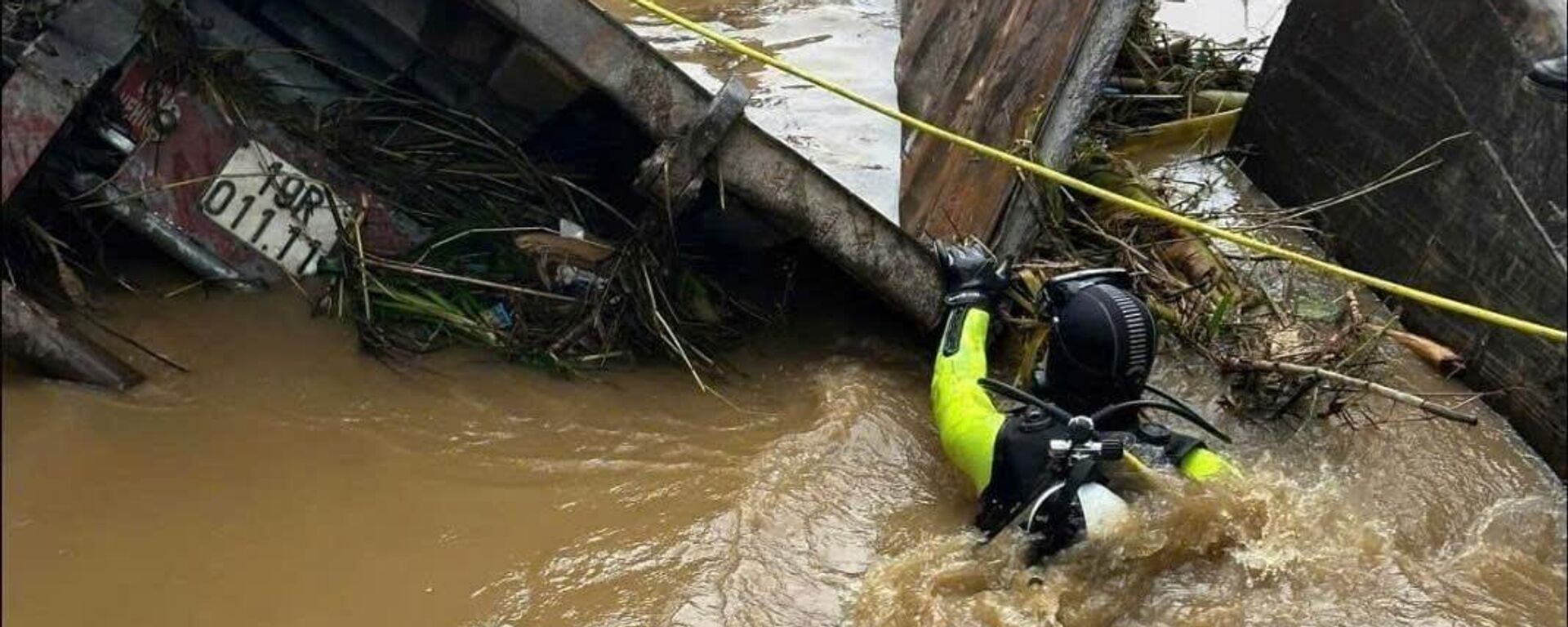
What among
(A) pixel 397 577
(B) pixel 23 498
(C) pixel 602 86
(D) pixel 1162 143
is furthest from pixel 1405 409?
(B) pixel 23 498

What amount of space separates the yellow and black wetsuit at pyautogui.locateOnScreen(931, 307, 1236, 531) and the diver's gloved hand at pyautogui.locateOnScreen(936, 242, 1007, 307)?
0.04m

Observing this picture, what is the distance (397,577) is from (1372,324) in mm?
3316

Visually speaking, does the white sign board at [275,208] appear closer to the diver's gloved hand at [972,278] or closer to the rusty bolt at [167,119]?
the rusty bolt at [167,119]

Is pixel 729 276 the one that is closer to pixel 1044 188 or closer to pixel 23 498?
pixel 1044 188

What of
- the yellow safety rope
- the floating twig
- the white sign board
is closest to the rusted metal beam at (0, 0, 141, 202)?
the white sign board

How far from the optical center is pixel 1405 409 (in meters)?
4.62

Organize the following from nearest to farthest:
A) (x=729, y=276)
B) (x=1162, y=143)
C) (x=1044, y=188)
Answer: (x=1044, y=188), (x=729, y=276), (x=1162, y=143)

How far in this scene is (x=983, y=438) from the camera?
3900 millimetres

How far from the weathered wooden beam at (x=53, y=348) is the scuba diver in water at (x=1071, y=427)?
2.62 meters

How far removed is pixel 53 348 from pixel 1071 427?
3070mm

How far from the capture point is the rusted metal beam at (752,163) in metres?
4.55

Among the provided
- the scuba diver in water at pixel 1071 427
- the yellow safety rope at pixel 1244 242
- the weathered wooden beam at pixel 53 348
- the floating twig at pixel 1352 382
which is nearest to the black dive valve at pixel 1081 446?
the scuba diver in water at pixel 1071 427

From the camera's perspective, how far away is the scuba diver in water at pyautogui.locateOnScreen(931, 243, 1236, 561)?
3527 millimetres

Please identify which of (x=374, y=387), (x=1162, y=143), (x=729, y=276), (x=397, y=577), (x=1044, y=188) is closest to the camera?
(x=397, y=577)
